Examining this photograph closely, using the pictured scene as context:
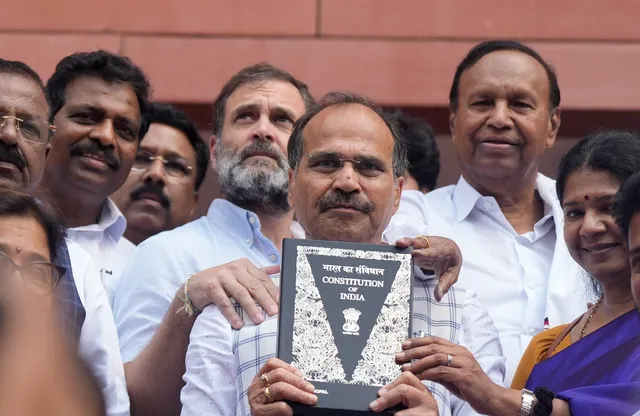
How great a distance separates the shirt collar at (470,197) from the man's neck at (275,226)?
0.66 m

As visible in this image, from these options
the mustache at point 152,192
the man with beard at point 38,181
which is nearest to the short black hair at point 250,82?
the mustache at point 152,192

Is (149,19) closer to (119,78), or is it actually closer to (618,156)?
(119,78)

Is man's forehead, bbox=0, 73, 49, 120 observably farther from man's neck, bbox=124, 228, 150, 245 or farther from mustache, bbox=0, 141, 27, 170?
man's neck, bbox=124, 228, 150, 245

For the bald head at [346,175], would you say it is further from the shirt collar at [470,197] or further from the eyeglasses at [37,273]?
the eyeglasses at [37,273]

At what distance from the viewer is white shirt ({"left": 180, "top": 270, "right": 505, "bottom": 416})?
3697 millimetres

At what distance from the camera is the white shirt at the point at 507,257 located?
4.61 metres

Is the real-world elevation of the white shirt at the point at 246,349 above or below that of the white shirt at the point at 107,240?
below

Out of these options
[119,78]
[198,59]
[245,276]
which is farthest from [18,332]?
[198,59]

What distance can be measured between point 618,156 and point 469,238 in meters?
1.01

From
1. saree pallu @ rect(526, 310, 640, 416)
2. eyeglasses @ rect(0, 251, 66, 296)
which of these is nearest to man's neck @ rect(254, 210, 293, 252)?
saree pallu @ rect(526, 310, 640, 416)

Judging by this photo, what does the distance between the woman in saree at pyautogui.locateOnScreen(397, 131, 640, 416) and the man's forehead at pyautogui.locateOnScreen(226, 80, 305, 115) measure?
4.60 feet

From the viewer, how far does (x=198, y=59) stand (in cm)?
790

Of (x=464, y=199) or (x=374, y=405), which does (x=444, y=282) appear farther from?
(x=464, y=199)

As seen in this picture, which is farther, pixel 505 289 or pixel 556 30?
pixel 556 30
